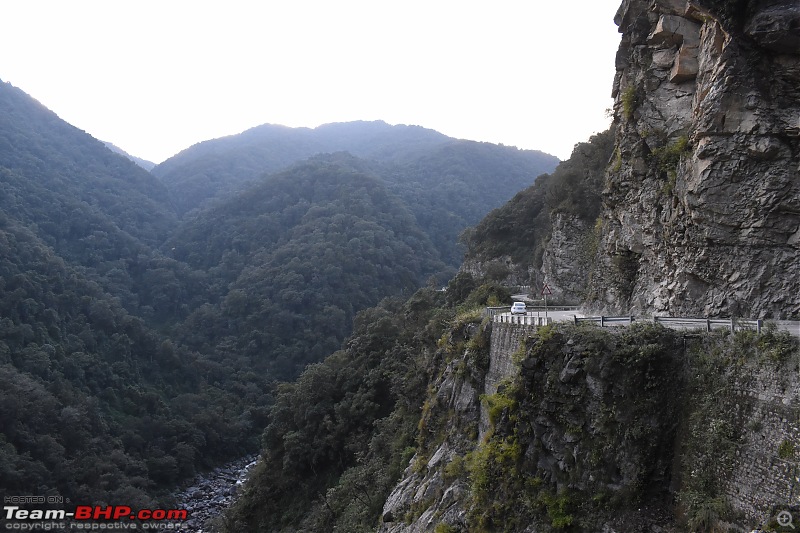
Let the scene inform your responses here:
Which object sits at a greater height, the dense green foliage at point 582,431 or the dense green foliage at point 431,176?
the dense green foliage at point 431,176

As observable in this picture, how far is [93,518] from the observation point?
39844 mm

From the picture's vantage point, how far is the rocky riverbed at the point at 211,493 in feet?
135

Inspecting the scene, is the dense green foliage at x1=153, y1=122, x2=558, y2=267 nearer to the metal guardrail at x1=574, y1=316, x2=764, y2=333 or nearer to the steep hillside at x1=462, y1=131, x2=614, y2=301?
the steep hillside at x1=462, y1=131, x2=614, y2=301

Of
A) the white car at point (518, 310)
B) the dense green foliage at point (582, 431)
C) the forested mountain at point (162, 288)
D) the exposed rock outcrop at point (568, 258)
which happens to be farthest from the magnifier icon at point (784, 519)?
the forested mountain at point (162, 288)

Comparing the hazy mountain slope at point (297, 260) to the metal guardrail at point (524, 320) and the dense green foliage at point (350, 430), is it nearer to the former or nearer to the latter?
the dense green foliage at point (350, 430)

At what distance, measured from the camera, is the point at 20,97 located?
416 ft

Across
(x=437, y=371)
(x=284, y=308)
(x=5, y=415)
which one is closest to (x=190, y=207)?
(x=284, y=308)

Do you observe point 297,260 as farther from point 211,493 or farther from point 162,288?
point 211,493

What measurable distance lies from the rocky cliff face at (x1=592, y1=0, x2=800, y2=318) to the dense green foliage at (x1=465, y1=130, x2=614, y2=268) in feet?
58.1

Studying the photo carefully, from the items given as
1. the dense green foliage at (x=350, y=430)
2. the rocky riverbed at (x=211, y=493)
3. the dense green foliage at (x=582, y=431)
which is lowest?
the rocky riverbed at (x=211, y=493)

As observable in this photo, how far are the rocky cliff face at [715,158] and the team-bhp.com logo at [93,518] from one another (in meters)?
31.1

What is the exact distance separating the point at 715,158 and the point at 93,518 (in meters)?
43.5

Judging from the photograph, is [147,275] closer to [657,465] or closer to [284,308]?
[284,308]

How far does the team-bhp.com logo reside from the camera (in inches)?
1378
